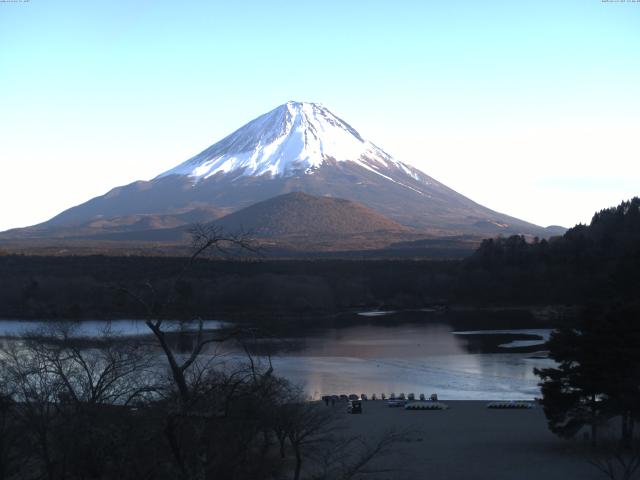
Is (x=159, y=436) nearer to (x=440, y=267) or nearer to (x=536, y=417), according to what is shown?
(x=536, y=417)

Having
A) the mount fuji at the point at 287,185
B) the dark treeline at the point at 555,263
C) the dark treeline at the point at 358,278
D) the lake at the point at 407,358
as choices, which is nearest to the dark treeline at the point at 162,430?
the lake at the point at 407,358

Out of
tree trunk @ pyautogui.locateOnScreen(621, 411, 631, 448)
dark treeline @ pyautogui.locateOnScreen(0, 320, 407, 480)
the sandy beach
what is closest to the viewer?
dark treeline @ pyautogui.locateOnScreen(0, 320, 407, 480)

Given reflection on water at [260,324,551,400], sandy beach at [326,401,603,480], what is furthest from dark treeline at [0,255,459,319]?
sandy beach at [326,401,603,480]

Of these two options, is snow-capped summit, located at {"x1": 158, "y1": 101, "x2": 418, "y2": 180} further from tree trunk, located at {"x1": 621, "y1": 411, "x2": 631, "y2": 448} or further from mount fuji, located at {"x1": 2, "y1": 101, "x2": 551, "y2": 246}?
tree trunk, located at {"x1": 621, "y1": 411, "x2": 631, "y2": 448}

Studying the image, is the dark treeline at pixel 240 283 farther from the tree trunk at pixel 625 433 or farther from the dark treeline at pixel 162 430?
the dark treeline at pixel 162 430

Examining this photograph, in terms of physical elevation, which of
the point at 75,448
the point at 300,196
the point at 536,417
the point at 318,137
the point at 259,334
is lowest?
the point at 536,417

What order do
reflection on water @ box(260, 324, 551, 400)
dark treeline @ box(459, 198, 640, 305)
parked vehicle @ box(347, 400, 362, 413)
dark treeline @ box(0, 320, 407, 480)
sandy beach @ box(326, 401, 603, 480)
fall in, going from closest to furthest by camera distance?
dark treeline @ box(0, 320, 407, 480)
sandy beach @ box(326, 401, 603, 480)
parked vehicle @ box(347, 400, 362, 413)
reflection on water @ box(260, 324, 551, 400)
dark treeline @ box(459, 198, 640, 305)

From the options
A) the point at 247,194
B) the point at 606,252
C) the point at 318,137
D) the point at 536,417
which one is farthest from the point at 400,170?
the point at 536,417
